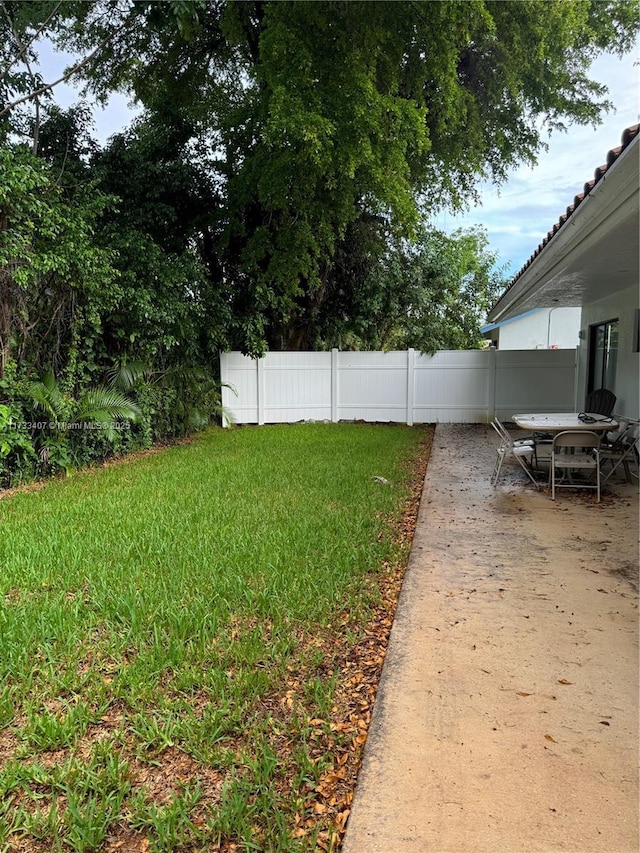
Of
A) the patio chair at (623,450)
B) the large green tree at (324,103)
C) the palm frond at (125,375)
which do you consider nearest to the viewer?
the patio chair at (623,450)

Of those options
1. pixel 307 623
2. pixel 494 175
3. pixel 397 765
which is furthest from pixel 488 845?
pixel 494 175

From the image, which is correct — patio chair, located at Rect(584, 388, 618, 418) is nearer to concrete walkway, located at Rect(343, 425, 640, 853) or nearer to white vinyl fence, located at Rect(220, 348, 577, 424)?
white vinyl fence, located at Rect(220, 348, 577, 424)

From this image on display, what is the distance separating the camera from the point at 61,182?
27.3 feet

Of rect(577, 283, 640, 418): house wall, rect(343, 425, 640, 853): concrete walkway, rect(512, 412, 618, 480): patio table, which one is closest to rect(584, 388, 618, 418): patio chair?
rect(577, 283, 640, 418): house wall

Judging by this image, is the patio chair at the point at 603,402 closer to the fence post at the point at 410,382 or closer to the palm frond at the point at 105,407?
the fence post at the point at 410,382

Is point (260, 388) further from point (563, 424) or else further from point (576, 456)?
point (576, 456)

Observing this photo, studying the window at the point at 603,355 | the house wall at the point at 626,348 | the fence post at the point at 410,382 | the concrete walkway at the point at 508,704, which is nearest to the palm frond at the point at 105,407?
the concrete walkway at the point at 508,704

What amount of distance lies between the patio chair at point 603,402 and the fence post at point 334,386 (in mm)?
6284

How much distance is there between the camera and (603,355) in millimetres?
10312

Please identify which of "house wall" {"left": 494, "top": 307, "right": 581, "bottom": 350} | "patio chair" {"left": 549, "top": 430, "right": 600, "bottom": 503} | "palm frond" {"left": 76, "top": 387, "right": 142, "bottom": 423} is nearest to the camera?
"patio chair" {"left": 549, "top": 430, "right": 600, "bottom": 503}

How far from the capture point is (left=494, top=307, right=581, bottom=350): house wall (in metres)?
23.7

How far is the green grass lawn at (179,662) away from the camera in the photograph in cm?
193

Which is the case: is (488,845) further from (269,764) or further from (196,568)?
(196,568)

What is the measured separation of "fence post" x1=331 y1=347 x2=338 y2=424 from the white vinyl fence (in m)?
0.03
